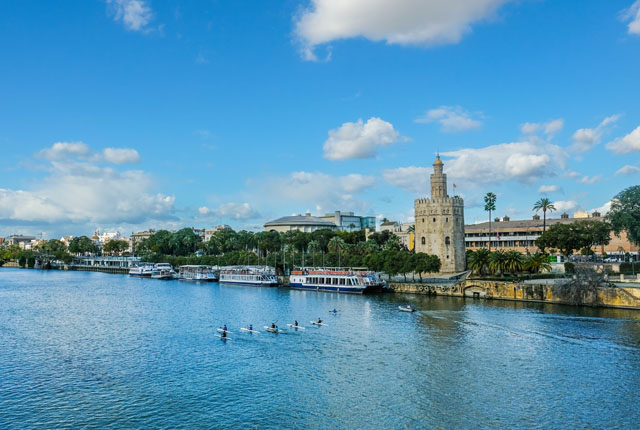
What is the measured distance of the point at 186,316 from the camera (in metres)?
75.3

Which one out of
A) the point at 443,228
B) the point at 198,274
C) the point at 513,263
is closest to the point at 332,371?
the point at 513,263

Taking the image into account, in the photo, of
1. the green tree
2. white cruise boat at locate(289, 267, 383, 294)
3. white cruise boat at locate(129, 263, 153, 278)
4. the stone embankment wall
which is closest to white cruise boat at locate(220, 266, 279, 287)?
white cruise boat at locate(289, 267, 383, 294)

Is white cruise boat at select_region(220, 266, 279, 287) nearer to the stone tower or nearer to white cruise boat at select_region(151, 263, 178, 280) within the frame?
white cruise boat at select_region(151, 263, 178, 280)

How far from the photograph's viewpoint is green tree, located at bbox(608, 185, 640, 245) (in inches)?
3593

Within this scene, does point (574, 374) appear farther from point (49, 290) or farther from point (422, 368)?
point (49, 290)

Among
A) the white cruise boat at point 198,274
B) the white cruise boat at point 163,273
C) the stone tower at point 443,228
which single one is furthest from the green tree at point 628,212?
the white cruise boat at point 163,273

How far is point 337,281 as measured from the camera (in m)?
108

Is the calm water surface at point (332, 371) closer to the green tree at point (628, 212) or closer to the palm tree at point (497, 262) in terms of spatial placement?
the palm tree at point (497, 262)

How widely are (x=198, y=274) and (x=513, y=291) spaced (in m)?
93.0

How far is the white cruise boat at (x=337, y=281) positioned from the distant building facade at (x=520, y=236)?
52435 millimetres

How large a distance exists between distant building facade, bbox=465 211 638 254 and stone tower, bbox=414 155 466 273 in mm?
26185

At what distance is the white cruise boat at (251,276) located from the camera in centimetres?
12800

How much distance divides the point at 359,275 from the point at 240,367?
6078 centimetres

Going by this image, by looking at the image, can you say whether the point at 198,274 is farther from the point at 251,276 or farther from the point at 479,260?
the point at 479,260
